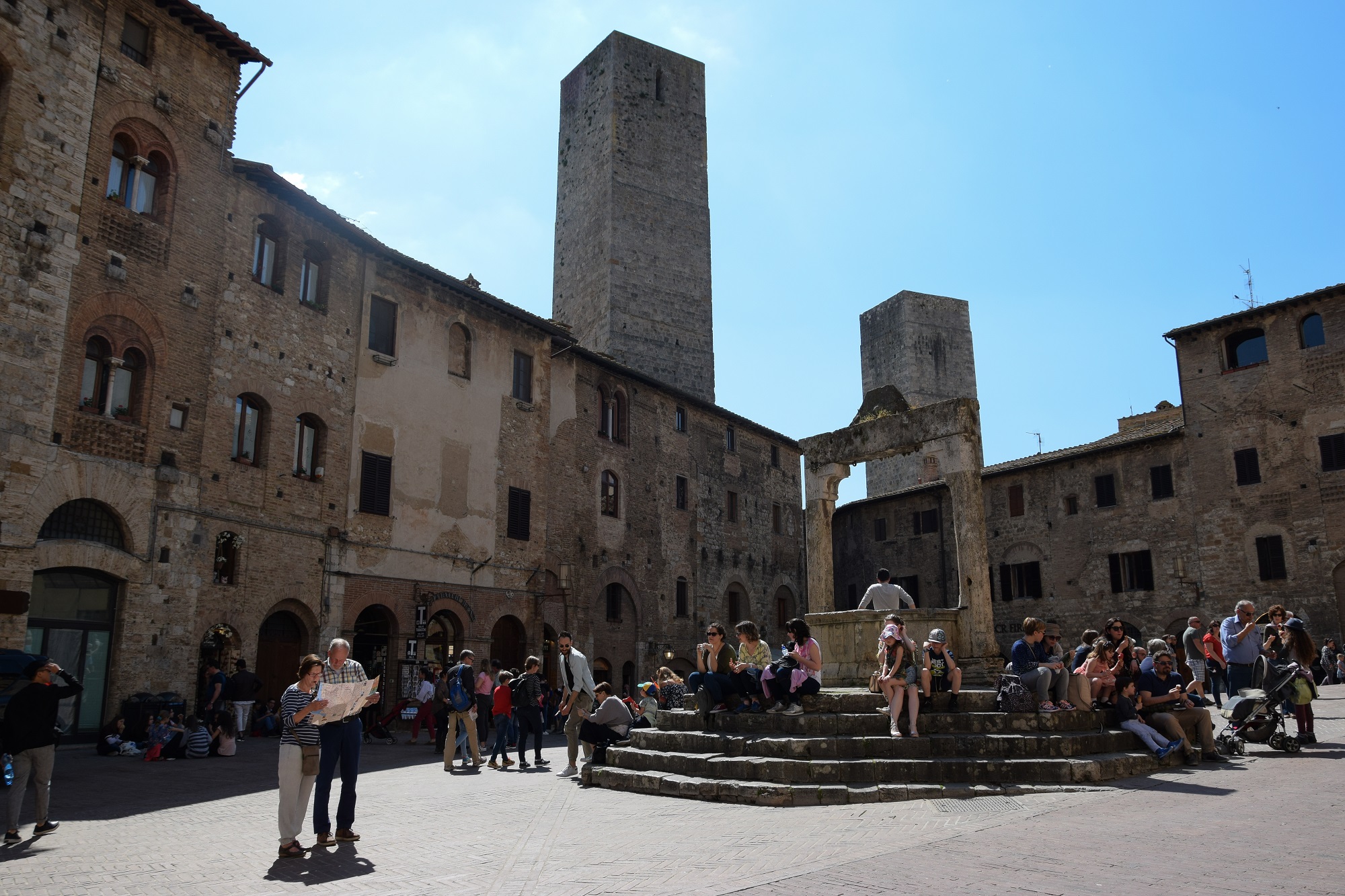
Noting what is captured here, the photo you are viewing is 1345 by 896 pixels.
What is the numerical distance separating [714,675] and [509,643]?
1307 cm

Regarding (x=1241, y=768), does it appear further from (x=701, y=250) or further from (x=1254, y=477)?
(x=701, y=250)

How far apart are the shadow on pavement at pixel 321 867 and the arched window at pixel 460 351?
54.1ft

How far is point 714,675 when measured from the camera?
36.3 feet

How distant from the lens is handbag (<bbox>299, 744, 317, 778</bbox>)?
688 cm

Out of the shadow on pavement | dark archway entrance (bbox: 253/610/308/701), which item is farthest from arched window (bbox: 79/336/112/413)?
the shadow on pavement

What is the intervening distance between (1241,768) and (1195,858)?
15.7ft

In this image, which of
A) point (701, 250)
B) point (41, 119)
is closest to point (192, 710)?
point (41, 119)

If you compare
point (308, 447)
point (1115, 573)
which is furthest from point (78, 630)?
point (1115, 573)

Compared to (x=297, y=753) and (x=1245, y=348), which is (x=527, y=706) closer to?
(x=297, y=753)

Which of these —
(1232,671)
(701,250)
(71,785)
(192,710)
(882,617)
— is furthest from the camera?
(701,250)

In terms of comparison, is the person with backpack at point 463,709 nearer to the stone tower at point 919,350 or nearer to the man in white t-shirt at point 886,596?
the man in white t-shirt at point 886,596

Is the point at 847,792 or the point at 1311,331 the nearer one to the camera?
the point at 847,792

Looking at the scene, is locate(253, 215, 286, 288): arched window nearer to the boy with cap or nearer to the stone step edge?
the stone step edge

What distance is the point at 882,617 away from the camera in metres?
13.0
